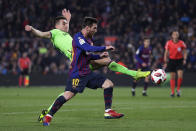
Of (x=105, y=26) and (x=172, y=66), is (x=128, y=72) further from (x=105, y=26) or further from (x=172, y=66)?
(x=105, y=26)

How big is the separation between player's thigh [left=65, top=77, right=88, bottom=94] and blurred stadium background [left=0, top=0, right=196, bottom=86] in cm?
1631

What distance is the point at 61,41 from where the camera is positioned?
35.9ft

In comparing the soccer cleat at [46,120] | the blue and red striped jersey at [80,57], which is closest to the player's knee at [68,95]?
the blue and red striped jersey at [80,57]

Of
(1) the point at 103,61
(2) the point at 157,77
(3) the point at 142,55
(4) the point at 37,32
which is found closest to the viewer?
(4) the point at 37,32

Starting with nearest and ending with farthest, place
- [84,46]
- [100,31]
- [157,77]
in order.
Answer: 1. [84,46]
2. [157,77]
3. [100,31]

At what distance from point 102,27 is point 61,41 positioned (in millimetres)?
17794

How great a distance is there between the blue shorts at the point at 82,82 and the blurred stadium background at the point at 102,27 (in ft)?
52.2

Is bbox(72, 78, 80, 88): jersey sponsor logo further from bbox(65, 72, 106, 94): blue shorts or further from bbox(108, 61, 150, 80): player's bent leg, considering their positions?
bbox(108, 61, 150, 80): player's bent leg

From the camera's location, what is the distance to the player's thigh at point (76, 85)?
8.58 m

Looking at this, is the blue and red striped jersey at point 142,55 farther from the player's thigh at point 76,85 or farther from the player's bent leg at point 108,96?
the player's thigh at point 76,85

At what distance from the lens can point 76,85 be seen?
28.3 feet

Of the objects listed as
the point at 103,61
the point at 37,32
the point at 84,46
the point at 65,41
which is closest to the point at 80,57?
the point at 84,46

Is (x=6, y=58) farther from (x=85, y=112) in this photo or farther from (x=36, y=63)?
(x=85, y=112)

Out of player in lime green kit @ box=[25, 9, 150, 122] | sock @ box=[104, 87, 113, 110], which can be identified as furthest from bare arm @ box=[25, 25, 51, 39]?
sock @ box=[104, 87, 113, 110]
